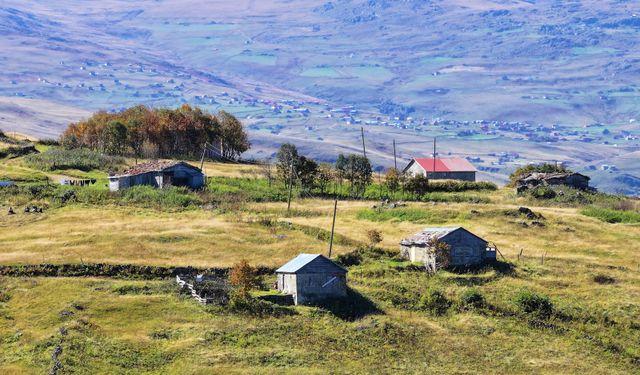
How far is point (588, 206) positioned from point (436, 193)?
50.8 ft

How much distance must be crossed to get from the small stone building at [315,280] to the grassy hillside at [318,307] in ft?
4.16

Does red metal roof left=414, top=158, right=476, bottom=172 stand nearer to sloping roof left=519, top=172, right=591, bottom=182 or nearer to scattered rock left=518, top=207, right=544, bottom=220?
sloping roof left=519, top=172, right=591, bottom=182

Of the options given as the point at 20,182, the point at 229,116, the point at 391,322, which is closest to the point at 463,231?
the point at 391,322

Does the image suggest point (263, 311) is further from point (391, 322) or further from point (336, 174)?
point (336, 174)

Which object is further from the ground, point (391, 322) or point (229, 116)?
point (229, 116)

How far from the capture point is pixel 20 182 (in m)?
98.4

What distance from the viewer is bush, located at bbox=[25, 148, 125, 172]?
110938mm

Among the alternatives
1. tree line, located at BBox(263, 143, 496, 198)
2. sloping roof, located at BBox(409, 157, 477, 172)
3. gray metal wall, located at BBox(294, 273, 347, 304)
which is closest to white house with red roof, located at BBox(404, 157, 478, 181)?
sloping roof, located at BBox(409, 157, 477, 172)

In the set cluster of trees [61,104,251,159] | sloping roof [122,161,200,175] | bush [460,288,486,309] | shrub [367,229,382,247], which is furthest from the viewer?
cluster of trees [61,104,251,159]

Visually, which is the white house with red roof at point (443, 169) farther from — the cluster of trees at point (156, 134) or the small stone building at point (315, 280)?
the small stone building at point (315, 280)

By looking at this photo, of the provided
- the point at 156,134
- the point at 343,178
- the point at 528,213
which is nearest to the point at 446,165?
the point at 343,178

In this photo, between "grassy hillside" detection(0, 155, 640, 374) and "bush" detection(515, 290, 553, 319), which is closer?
"grassy hillside" detection(0, 155, 640, 374)

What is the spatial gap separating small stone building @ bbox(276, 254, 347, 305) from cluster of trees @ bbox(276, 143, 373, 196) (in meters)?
37.8

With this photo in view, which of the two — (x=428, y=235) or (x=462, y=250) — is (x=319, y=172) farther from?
(x=462, y=250)
